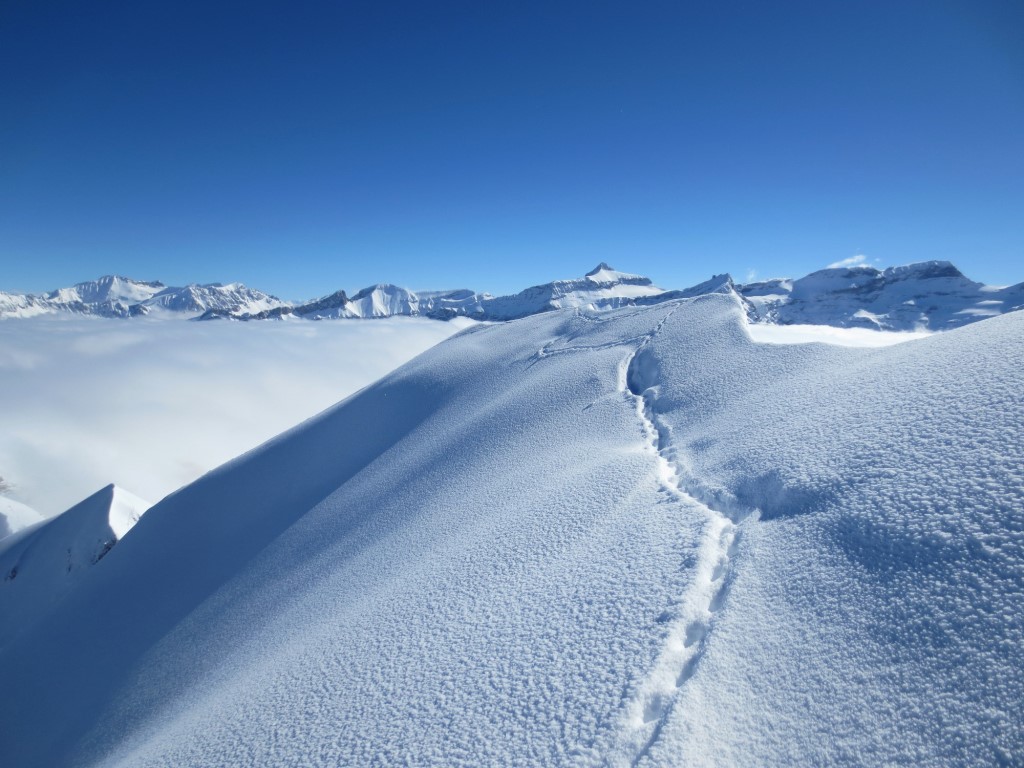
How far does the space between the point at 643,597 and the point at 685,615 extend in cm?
36

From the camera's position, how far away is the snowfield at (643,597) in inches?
92.6

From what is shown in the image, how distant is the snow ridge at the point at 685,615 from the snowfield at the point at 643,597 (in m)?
0.02

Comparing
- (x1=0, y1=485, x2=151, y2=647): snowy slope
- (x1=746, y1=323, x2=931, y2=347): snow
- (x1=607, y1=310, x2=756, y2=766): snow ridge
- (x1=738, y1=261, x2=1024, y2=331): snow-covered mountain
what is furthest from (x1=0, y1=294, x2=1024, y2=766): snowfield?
(x1=738, y1=261, x2=1024, y2=331): snow-covered mountain


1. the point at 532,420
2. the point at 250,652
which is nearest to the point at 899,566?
the point at 532,420

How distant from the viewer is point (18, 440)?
9000cm

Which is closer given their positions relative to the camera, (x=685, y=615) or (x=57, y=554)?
(x=685, y=615)

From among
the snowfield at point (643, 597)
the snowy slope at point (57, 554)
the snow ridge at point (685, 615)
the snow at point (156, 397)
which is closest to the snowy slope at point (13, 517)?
the snowy slope at point (57, 554)

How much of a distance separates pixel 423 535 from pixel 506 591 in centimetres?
246

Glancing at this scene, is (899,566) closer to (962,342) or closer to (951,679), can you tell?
(951,679)

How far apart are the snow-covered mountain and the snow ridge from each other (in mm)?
154287

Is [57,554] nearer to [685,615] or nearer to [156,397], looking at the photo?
[685,615]

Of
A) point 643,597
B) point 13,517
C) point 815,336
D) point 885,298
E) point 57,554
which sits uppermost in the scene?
point 885,298

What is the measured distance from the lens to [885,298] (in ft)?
509

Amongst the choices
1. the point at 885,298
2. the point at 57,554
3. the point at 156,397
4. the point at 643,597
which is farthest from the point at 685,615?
the point at 885,298
